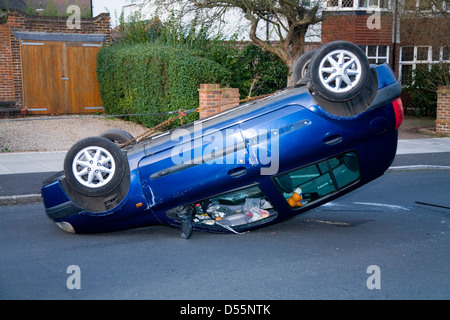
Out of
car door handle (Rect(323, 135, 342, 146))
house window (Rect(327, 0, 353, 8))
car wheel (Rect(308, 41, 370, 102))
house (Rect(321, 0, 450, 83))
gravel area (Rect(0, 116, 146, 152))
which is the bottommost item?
gravel area (Rect(0, 116, 146, 152))

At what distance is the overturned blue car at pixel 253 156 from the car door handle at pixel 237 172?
12 mm

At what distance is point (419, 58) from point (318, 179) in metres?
14.3

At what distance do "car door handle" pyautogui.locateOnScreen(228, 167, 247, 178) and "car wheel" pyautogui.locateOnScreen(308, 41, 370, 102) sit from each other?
3.98 ft

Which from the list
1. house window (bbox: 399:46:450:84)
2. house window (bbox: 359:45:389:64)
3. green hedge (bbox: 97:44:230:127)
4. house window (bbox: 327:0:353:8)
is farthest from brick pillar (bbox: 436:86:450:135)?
green hedge (bbox: 97:44:230:127)

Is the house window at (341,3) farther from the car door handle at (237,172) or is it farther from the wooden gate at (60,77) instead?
the car door handle at (237,172)

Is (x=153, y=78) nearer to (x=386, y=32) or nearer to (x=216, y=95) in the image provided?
(x=216, y=95)

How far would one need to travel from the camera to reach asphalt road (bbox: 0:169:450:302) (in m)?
5.17

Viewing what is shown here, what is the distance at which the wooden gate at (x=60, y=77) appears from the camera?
63.3 ft

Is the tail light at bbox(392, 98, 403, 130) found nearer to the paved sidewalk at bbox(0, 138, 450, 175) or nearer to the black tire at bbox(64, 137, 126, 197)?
the black tire at bbox(64, 137, 126, 197)

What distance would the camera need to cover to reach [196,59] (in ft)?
50.0

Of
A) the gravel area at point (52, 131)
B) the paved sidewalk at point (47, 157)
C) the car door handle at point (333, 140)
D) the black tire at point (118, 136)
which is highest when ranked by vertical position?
the car door handle at point (333, 140)

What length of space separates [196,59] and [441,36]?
8.42 metres

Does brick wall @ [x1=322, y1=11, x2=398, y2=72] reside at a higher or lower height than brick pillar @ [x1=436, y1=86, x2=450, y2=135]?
higher

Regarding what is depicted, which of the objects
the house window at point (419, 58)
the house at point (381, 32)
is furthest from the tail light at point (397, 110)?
the house at point (381, 32)
